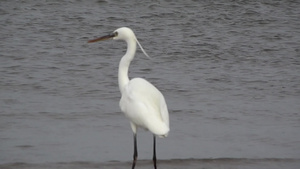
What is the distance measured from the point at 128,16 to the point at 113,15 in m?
0.37

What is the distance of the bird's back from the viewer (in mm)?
5402

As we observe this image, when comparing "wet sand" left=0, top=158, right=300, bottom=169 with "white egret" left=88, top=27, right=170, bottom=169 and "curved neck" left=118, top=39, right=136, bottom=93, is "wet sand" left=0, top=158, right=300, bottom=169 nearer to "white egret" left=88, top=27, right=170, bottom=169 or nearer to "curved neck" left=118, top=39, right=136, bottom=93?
"white egret" left=88, top=27, right=170, bottom=169

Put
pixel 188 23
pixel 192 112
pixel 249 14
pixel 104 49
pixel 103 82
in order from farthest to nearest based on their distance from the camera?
pixel 249 14, pixel 188 23, pixel 104 49, pixel 103 82, pixel 192 112

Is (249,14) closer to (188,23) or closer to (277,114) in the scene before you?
(188,23)

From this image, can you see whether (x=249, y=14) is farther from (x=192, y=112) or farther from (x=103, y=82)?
(x=192, y=112)

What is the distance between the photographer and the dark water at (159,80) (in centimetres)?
660

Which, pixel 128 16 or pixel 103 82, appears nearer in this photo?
pixel 103 82

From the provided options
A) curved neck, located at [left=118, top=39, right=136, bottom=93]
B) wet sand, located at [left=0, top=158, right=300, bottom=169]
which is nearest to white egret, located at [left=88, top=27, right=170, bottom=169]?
curved neck, located at [left=118, top=39, right=136, bottom=93]

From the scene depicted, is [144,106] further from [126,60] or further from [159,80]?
[159,80]

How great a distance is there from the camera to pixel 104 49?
11.3 metres

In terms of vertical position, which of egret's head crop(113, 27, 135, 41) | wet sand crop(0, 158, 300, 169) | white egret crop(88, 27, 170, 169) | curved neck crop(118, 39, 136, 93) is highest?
egret's head crop(113, 27, 135, 41)

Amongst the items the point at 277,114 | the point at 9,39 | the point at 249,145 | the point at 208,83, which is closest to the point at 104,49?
the point at 9,39

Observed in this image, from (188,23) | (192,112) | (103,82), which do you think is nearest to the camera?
(192,112)

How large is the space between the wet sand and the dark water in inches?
0.9
